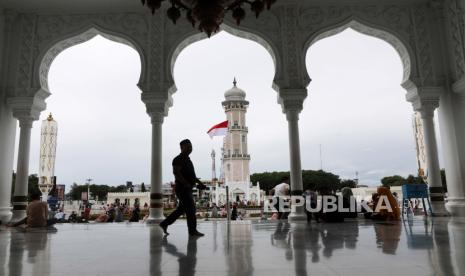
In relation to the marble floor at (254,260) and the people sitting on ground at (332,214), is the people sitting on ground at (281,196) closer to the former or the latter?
the people sitting on ground at (332,214)

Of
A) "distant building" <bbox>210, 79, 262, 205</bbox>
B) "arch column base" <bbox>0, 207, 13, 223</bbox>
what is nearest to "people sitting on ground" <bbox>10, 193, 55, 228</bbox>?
"arch column base" <bbox>0, 207, 13, 223</bbox>

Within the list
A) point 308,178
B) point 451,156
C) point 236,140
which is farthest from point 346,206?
point 308,178

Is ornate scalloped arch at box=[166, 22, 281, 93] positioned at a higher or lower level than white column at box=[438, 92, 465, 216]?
higher

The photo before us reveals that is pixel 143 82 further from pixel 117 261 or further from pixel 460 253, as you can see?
pixel 460 253

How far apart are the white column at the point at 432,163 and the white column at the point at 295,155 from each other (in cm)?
330

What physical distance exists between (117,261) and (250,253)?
1137 mm

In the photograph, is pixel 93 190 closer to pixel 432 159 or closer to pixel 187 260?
pixel 432 159

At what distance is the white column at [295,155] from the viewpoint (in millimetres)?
9500

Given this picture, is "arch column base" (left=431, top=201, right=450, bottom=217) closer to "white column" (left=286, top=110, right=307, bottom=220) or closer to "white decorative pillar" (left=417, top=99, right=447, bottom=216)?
"white decorative pillar" (left=417, top=99, right=447, bottom=216)

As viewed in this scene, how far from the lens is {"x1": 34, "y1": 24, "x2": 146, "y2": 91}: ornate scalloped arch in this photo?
33.8 ft

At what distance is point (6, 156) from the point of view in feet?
32.4

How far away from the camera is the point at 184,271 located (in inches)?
99.9

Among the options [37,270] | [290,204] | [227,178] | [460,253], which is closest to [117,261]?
[37,270]

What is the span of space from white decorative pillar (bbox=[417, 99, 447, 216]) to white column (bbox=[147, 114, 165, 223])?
6830 millimetres
